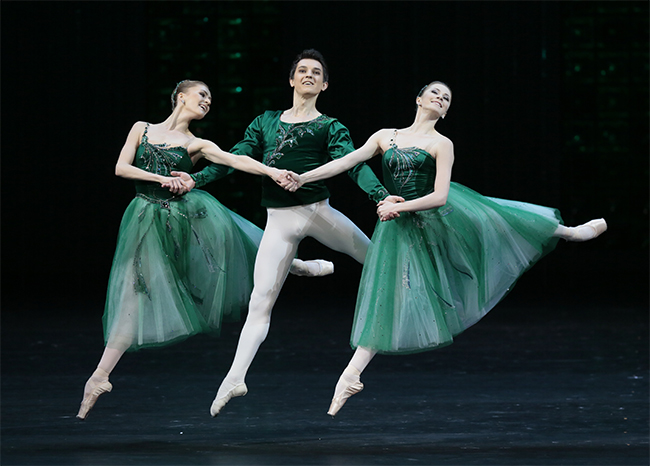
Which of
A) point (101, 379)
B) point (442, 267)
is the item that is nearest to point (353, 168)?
point (442, 267)

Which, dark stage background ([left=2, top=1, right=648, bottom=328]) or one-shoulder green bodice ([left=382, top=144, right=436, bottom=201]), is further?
dark stage background ([left=2, top=1, right=648, bottom=328])

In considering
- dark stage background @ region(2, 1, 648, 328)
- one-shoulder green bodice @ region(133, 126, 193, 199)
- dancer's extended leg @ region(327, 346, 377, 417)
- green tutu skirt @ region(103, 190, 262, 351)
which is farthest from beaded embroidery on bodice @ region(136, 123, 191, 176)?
dark stage background @ region(2, 1, 648, 328)

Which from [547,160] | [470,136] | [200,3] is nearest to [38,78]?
[200,3]

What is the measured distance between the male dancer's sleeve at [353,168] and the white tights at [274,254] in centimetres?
19

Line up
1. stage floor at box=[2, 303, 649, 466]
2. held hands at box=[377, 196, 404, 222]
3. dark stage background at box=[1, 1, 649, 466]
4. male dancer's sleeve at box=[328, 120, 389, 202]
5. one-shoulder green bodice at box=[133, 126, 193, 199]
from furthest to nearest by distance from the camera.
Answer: dark stage background at box=[1, 1, 649, 466] → stage floor at box=[2, 303, 649, 466] → one-shoulder green bodice at box=[133, 126, 193, 199] → male dancer's sleeve at box=[328, 120, 389, 202] → held hands at box=[377, 196, 404, 222]

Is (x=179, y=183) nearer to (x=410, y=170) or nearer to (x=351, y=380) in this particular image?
(x=410, y=170)

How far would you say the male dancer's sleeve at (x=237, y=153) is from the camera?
3.71 meters

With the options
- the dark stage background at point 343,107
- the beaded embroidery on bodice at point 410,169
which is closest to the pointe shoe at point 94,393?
the beaded embroidery on bodice at point 410,169

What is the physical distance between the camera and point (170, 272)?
12.3 feet

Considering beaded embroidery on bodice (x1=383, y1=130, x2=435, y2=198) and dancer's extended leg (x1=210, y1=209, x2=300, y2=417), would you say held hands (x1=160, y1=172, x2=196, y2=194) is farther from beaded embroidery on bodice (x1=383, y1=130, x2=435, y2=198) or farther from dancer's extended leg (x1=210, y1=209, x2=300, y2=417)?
beaded embroidery on bodice (x1=383, y1=130, x2=435, y2=198)

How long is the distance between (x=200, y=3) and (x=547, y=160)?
4.08 meters

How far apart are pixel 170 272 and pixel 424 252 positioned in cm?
98

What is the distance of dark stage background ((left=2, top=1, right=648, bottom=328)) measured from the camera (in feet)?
33.4

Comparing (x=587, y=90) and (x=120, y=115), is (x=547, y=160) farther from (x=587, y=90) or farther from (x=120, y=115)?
(x=120, y=115)
